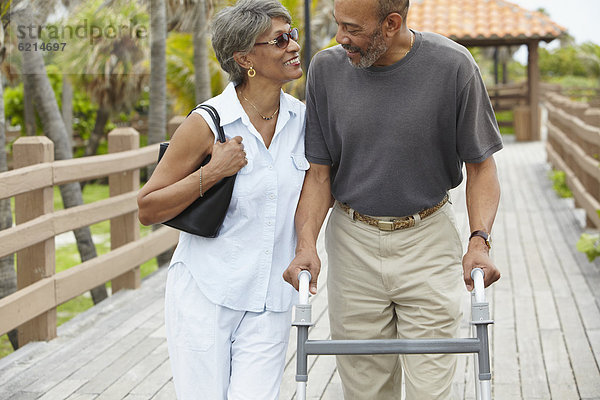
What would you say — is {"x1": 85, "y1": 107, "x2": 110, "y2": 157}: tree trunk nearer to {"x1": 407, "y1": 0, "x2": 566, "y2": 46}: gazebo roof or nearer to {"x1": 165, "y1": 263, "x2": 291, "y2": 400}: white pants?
{"x1": 407, "y1": 0, "x2": 566, "y2": 46}: gazebo roof

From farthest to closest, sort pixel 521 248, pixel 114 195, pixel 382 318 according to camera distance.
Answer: pixel 521 248 → pixel 114 195 → pixel 382 318

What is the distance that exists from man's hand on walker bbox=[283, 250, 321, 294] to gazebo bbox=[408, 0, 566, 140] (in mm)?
20616

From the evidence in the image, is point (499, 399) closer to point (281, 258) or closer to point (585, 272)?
point (281, 258)

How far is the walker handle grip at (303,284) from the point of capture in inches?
106

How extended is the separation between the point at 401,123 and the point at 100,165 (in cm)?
349

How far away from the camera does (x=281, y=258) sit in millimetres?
3002

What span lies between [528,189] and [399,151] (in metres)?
11.1

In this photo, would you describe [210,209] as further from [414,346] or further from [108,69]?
[108,69]

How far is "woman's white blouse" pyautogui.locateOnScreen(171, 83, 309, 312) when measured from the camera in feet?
9.52

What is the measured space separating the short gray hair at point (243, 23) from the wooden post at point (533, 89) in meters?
21.5

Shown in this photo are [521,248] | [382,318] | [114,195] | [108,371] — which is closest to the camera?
[382,318]

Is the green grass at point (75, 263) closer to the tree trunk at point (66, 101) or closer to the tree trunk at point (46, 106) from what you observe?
the tree trunk at point (46, 106)

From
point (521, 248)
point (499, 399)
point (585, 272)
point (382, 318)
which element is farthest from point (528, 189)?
point (382, 318)

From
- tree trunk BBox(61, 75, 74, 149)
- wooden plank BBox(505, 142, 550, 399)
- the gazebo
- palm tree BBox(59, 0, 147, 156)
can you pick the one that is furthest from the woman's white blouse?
palm tree BBox(59, 0, 147, 156)
